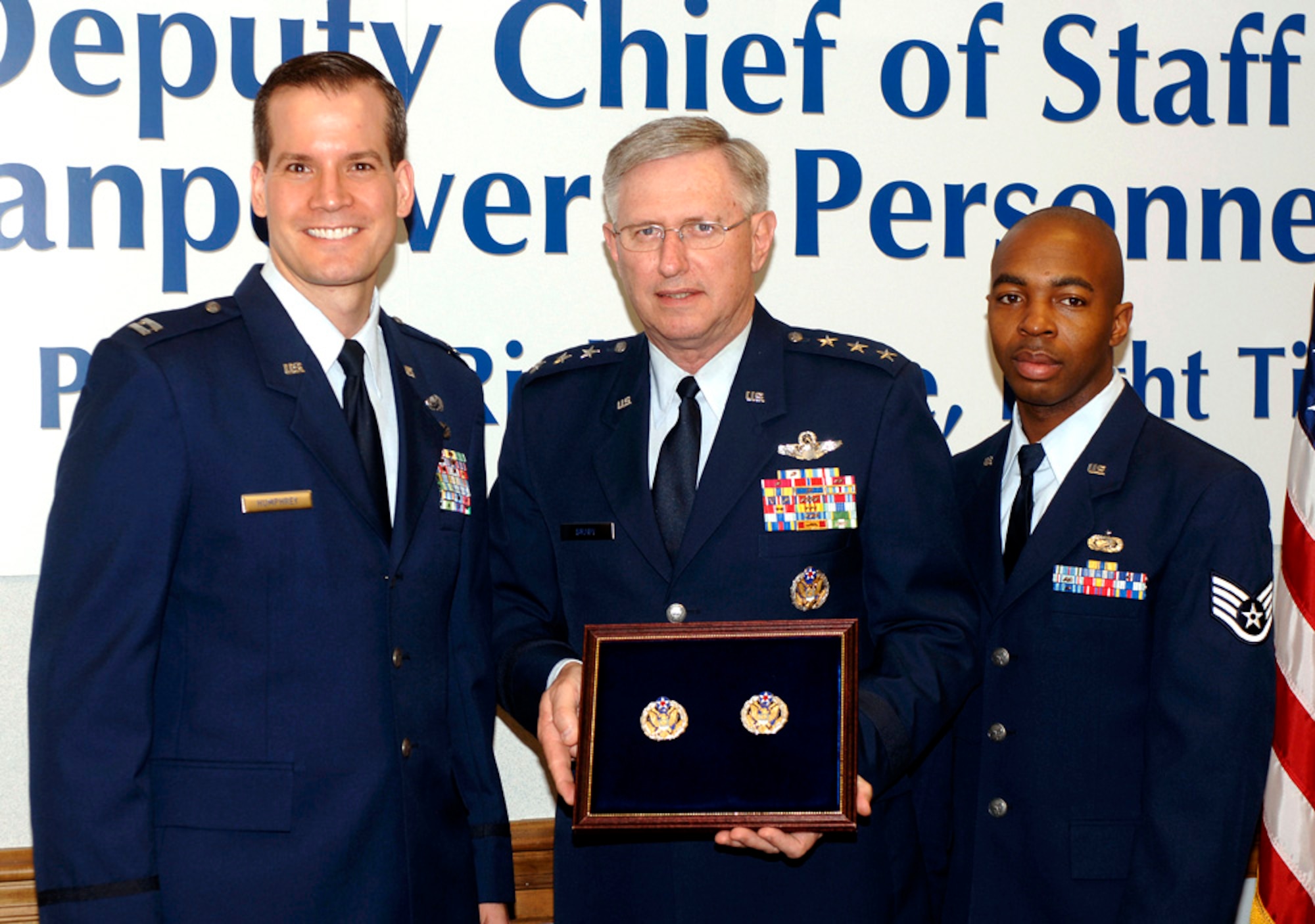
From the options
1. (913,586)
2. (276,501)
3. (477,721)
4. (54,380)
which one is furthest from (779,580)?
(54,380)

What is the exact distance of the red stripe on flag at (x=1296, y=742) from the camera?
8.93 ft

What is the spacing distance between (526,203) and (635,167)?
906mm

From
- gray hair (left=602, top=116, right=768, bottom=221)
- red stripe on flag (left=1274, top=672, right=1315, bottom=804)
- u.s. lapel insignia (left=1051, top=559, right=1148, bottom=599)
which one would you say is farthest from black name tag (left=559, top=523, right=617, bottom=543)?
red stripe on flag (left=1274, top=672, right=1315, bottom=804)

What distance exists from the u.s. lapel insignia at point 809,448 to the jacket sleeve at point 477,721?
580mm

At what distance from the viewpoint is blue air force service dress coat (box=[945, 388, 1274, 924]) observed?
87.6 inches

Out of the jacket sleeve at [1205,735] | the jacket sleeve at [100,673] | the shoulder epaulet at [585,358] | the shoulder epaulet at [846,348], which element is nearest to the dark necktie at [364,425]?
the jacket sleeve at [100,673]

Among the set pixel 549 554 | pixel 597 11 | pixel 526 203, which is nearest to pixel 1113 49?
pixel 597 11

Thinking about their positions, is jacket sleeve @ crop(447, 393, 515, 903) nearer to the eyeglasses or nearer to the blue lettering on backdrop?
the eyeglasses

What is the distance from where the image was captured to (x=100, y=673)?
1.84m

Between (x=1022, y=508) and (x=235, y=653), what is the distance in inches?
58.3

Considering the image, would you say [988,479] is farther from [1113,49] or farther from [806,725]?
[1113,49]

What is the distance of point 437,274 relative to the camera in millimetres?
3199

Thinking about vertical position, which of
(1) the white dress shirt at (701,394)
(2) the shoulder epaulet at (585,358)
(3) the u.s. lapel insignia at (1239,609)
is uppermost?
(2) the shoulder epaulet at (585,358)

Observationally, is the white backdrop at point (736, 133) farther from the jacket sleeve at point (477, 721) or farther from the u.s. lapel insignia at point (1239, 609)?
the u.s. lapel insignia at point (1239, 609)
